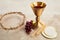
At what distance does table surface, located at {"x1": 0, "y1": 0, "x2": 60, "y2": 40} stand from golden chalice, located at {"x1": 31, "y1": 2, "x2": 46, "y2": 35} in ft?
0.15

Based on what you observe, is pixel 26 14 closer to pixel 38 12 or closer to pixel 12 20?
pixel 12 20

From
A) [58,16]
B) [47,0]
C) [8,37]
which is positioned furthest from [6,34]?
[47,0]

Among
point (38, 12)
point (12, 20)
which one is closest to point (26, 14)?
point (12, 20)

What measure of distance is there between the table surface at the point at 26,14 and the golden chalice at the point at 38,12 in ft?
0.15

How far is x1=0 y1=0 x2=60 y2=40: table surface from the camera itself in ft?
2.83

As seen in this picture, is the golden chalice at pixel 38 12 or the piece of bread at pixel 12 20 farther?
the piece of bread at pixel 12 20

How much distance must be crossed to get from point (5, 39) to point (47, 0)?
2.03ft

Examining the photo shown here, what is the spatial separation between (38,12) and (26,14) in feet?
0.78

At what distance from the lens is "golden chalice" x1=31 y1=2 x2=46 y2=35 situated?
0.82m

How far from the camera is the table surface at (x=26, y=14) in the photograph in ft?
2.83

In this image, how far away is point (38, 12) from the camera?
833 mm

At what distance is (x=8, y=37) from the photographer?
0.86 m

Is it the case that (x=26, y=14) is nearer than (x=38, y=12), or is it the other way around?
(x=38, y=12)

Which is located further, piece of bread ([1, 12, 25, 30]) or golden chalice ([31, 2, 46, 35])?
piece of bread ([1, 12, 25, 30])
